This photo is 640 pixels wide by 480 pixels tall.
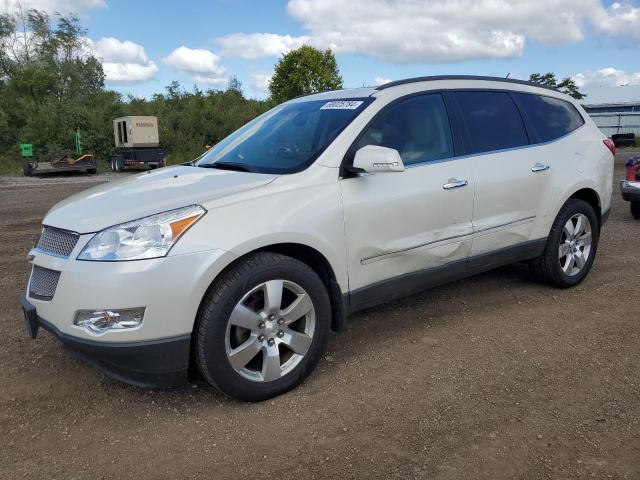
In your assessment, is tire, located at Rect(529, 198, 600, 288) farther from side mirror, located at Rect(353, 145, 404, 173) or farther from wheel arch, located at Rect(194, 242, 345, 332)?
wheel arch, located at Rect(194, 242, 345, 332)

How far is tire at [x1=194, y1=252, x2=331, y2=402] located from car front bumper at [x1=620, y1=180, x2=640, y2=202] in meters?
6.65

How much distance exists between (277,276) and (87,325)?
0.99 metres

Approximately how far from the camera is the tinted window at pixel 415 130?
11.9 feet

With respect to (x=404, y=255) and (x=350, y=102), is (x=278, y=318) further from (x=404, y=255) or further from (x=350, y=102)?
(x=350, y=102)

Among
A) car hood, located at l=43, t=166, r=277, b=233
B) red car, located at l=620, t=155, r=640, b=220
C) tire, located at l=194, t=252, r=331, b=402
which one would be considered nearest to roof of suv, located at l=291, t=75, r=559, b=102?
car hood, located at l=43, t=166, r=277, b=233

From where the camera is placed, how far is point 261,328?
9.86 feet

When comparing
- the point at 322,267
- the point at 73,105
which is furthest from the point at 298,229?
the point at 73,105

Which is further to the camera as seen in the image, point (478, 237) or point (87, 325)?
point (478, 237)

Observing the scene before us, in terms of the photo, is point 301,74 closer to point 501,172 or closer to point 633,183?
point 633,183

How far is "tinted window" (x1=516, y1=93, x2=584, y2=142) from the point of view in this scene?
4613mm

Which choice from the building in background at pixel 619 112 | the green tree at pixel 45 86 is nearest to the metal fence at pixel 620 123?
the building in background at pixel 619 112

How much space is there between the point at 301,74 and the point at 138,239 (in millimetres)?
46355

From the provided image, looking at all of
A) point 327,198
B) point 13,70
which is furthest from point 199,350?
point 13,70

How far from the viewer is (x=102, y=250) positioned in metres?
2.74
